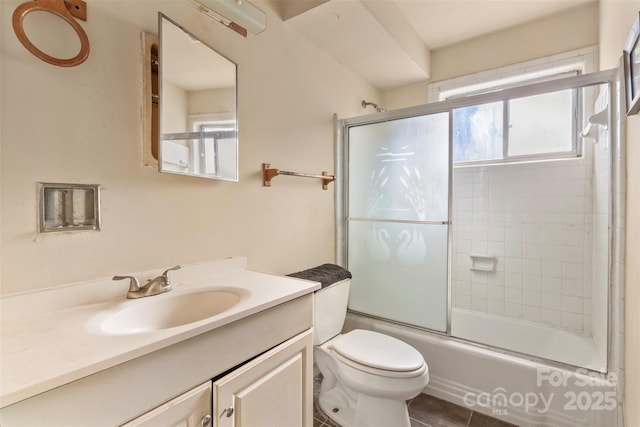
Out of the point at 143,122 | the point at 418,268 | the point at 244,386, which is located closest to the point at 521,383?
the point at 418,268

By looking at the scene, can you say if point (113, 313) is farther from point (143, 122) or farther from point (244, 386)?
point (143, 122)

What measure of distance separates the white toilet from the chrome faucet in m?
0.77

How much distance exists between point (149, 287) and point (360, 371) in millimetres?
1012

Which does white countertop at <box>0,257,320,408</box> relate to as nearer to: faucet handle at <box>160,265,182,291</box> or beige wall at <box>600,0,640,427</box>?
faucet handle at <box>160,265,182,291</box>

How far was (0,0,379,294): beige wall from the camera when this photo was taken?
843 mm

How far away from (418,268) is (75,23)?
2.09m

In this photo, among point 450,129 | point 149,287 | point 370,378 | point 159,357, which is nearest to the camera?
point 159,357

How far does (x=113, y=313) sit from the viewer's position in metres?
0.89

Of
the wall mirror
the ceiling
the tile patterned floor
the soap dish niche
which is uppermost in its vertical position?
the ceiling

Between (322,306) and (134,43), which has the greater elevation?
(134,43)

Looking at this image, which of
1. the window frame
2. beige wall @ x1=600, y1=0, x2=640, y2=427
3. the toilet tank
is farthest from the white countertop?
the window frame

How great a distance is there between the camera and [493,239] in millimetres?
2348

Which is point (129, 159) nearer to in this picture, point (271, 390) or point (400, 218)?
point (271, 390)

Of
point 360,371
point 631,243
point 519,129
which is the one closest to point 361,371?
point 360,371
